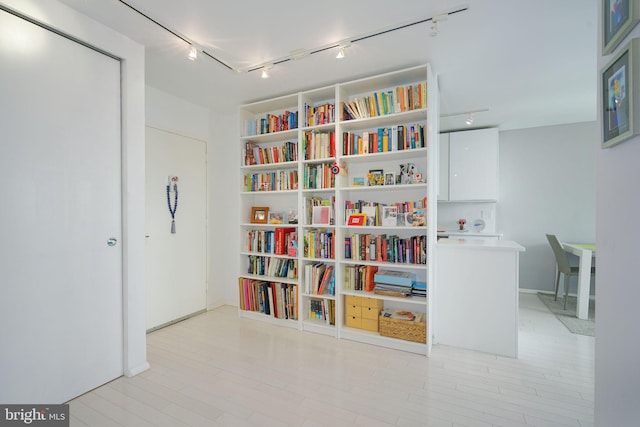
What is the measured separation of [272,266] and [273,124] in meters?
1.70

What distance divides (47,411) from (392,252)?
2.76 m

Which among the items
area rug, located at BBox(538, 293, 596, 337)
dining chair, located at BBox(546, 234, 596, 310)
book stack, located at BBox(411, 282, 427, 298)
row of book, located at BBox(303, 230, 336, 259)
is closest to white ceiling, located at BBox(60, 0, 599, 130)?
row of book, located at BBox(303, 230, 336, 259)

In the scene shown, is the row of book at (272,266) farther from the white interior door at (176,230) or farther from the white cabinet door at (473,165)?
the white cabinet door at (473,165)

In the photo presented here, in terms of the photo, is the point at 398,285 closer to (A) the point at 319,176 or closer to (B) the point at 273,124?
(A) the point at 319,176

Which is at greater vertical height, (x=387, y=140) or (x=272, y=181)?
(x=387, y=140)

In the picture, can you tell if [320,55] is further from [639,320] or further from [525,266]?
[525,266]

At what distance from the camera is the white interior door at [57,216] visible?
1.68 m

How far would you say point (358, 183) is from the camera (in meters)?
3.09

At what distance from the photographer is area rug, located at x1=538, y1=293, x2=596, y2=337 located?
3.12 meters

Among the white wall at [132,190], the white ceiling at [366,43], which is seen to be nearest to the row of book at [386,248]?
the white ceiling at [366,43]

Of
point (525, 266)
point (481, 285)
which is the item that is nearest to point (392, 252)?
point (481, 285)

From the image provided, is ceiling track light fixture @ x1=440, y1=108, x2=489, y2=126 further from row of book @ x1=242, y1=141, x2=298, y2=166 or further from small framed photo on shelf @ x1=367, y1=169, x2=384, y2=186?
row of book @ x1=242, y1=141, x2=298, y2=166

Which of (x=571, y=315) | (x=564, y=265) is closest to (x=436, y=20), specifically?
(x=564, y=265)

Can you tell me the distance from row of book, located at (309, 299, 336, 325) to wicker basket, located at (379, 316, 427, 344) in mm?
536
